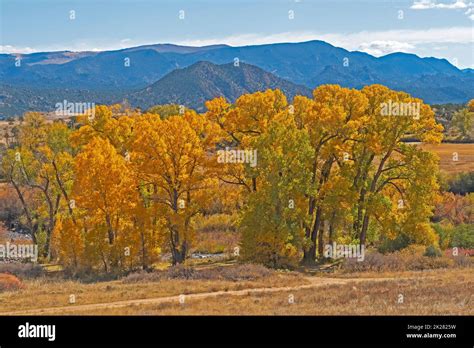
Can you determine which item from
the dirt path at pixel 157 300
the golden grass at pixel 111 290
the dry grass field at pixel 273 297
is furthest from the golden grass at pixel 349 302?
the golden grass at pixel 111 290

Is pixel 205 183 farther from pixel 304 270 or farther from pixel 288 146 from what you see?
pixel 304 270

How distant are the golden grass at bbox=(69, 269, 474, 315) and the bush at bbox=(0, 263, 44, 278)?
16.9m

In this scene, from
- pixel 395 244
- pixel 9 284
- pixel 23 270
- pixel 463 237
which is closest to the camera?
pixel 9 284

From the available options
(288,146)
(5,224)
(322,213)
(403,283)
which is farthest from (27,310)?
(5,224)

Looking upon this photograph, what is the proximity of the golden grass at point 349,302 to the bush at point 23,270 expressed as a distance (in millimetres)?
16924

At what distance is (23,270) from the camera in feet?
117

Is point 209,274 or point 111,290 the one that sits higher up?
point 111,290

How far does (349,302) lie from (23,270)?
77.7 ft

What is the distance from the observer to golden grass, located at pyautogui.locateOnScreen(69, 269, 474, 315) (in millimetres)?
17812

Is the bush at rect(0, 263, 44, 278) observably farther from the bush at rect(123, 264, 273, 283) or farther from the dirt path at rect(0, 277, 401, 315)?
the dirt path at rect(0, 277, 401, 315)

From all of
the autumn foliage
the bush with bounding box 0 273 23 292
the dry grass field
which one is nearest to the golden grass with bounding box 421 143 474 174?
the autumn foliage

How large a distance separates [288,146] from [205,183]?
6.24 meters

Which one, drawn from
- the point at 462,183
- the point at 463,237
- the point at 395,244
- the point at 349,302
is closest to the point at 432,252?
the point at 395,244

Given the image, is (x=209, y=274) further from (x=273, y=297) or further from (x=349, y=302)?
(x=349, y=302)
